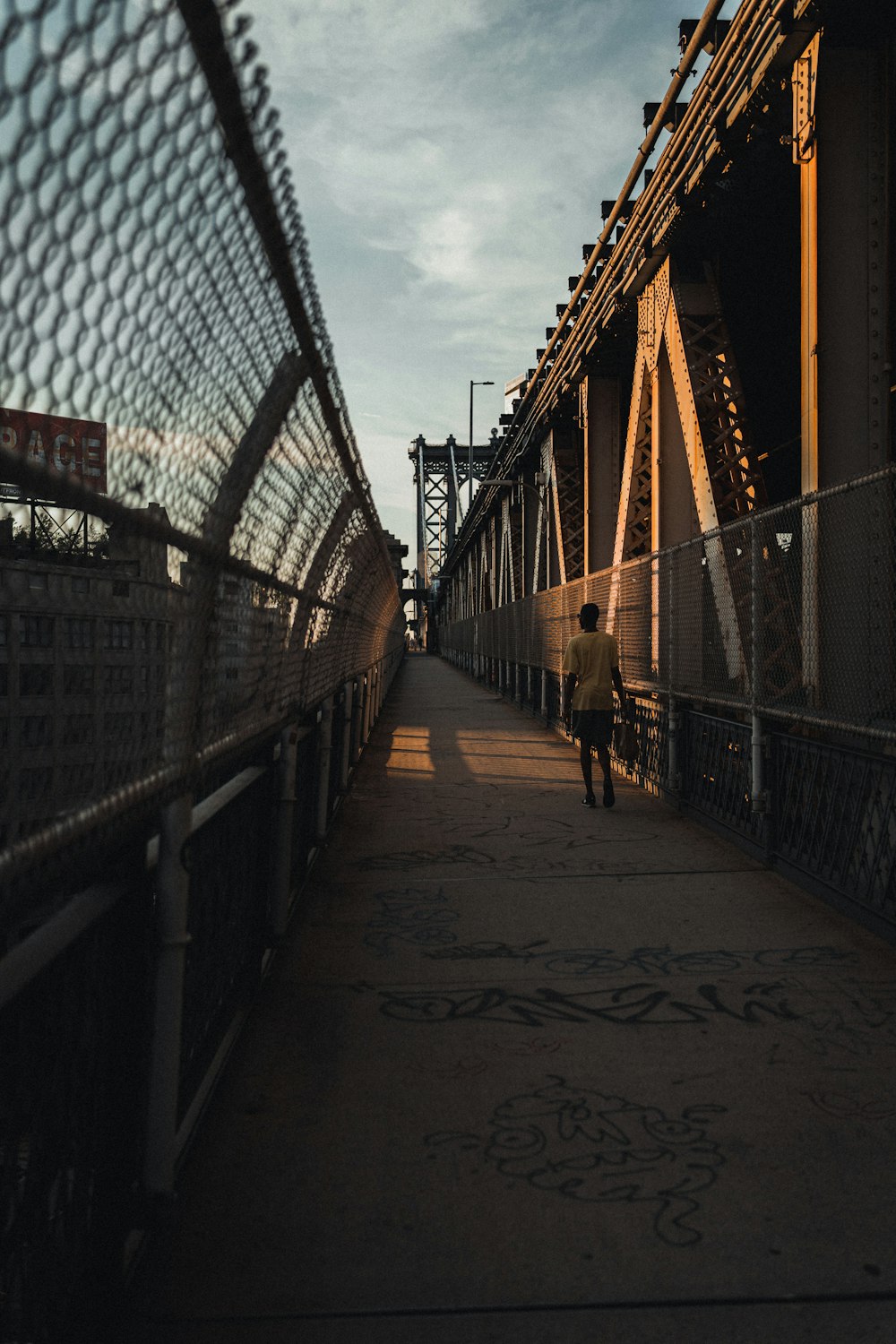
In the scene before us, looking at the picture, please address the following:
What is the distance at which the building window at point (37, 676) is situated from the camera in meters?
1.95

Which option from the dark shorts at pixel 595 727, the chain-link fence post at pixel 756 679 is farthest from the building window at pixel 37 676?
the dark shorts at pixel 595 727

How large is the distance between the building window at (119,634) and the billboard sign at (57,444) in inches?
14.3

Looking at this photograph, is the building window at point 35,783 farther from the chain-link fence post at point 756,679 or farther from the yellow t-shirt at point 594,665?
the yellow t-shirt at point 594,665

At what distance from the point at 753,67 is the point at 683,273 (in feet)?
10.5

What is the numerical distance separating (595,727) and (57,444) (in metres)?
8.20

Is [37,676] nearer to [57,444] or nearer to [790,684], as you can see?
[57,444]

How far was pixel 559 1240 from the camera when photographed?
258 cm

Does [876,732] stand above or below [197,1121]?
above

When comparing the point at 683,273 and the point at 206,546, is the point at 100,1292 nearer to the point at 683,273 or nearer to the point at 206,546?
the point at 206,546

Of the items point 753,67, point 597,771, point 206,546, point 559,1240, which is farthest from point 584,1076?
point 597,771

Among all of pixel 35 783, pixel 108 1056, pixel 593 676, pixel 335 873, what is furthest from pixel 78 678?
pixel 593 676

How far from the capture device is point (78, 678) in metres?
2.05

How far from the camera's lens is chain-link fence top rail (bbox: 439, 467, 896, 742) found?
5234 millimetres

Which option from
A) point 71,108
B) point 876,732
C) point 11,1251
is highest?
point 71,108
